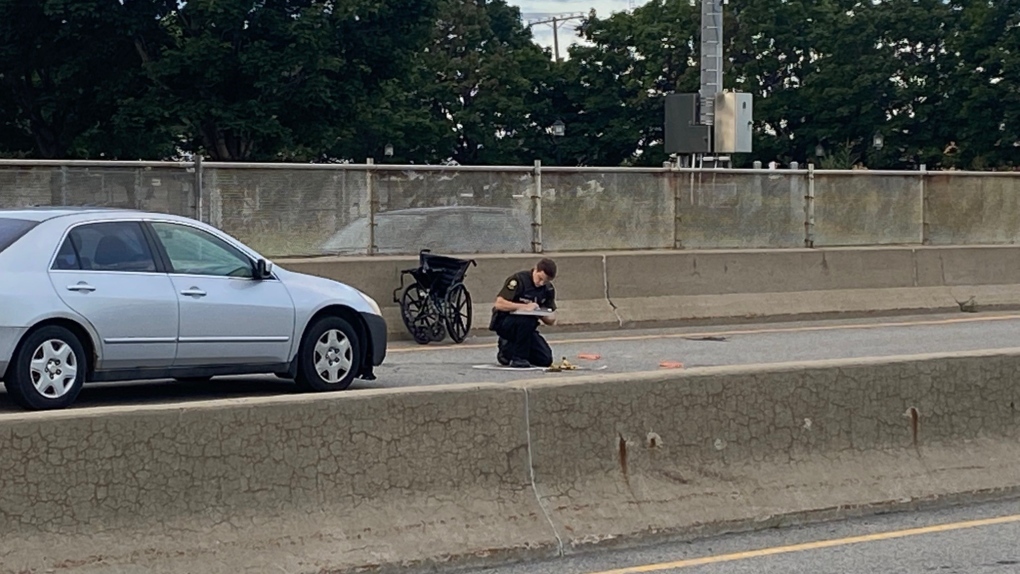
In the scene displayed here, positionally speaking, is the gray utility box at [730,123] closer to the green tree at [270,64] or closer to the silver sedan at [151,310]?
the silver sedan at [151,310]

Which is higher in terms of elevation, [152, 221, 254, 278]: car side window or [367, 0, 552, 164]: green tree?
[367, 0, 552, 164]: green tree

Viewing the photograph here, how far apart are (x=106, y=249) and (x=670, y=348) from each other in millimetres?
7775

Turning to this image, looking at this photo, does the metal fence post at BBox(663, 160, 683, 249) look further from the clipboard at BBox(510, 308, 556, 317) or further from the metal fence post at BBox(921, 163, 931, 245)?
the clipboard at BBox(510, 308, 556, 317)

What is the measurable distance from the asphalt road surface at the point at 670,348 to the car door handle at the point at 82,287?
1113mm

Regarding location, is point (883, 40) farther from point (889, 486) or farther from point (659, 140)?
point (889, 486)

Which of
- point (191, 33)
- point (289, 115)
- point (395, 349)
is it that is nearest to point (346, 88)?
point (289, 115)

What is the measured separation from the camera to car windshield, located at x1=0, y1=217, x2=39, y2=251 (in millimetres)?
9688

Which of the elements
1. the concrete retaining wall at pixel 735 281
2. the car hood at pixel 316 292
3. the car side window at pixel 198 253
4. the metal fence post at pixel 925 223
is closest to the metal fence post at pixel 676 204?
the concrete retaining wall at pixel 735 281

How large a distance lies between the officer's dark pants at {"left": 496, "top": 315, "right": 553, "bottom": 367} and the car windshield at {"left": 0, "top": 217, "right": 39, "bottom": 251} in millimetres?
5224

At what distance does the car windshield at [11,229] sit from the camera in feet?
31.8

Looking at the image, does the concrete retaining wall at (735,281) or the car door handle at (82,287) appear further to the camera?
the concrete retaining wall at (735,281)

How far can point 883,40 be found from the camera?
226 feet

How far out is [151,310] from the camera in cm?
1022

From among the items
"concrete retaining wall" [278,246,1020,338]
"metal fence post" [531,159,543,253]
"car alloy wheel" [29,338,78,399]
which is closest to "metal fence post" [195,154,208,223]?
"concrete retaining wall" [278,246,1020,338]
